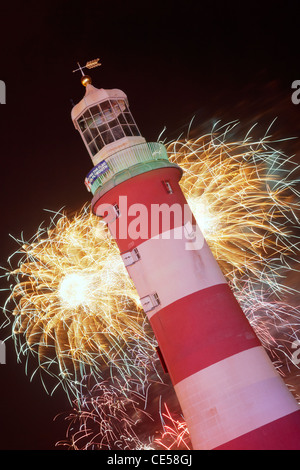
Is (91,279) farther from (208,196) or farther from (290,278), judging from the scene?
(290,278)

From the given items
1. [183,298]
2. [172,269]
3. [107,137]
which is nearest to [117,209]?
[107,137]

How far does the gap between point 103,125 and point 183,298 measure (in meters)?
5.25

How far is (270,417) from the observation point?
12.2m

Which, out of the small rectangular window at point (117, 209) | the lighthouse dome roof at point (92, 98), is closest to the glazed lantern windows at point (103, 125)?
the lighthouse dome roof at point (92, 98)

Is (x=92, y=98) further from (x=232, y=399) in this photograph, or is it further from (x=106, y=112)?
(x=232, y=399)

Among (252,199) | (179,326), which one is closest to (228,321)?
(179,326)

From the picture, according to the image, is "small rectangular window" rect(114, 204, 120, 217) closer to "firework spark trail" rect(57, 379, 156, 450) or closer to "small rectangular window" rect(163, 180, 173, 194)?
"small rectangular window" rect(163, 180, 173, 194)

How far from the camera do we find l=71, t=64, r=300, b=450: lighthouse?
12305 millimetres

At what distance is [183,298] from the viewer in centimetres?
1305

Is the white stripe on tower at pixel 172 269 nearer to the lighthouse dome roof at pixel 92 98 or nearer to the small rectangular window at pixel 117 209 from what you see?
the small rectangular window at pixel 117 209

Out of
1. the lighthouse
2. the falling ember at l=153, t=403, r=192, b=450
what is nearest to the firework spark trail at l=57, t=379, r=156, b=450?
the falling ember at l=153, t=403, r=192, b=450

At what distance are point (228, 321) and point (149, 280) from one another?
6.93 ft

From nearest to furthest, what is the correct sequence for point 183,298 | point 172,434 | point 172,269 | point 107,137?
point 183,298 → point 172,269 → point 107,137 → point 172,434

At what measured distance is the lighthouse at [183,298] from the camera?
1230 cm
